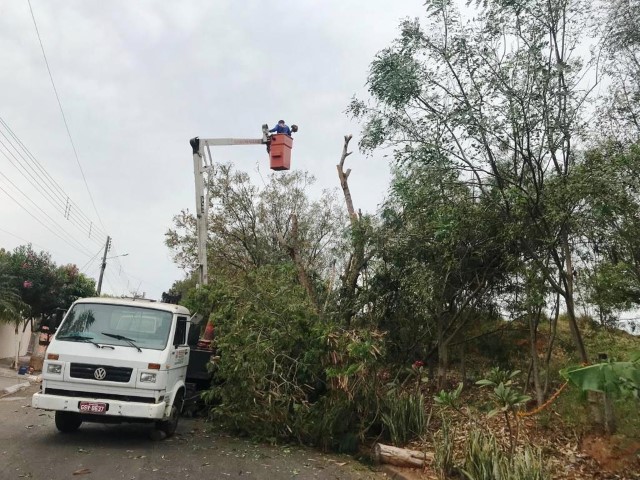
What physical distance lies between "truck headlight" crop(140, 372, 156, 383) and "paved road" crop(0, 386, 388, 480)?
39.7 inches

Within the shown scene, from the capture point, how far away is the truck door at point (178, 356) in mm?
8664

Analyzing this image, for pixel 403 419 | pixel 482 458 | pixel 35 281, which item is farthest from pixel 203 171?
pixel 35 281

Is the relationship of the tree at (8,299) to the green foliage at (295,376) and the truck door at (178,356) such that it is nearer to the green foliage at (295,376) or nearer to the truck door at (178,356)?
the truck door at (178,356)

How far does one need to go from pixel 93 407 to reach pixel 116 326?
4.65 ft

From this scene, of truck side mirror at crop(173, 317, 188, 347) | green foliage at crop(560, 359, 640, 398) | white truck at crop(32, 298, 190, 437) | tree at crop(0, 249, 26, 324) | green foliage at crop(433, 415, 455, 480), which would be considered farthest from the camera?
tree at crop(0, 249, 26, 324)

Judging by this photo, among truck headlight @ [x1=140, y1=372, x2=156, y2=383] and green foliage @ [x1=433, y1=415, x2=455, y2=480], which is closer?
green foliage @ [x1=433, y1=415, x2=455, y2=480]

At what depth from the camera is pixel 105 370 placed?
7.99 metres

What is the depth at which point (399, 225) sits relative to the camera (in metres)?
11.4

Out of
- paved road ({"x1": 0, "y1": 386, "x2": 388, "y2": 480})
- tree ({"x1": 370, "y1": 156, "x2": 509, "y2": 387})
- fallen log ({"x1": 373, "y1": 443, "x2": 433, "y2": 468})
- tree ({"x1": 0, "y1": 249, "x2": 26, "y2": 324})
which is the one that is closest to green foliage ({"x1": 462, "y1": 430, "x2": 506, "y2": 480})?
Result: fallen log ({"x1": 373, "y1": 443, "x2": 433, "y2": 468})

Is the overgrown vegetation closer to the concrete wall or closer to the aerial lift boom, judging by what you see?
the aerial lift boom

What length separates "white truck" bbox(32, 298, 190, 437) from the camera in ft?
25.8

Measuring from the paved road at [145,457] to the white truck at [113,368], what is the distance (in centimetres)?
41

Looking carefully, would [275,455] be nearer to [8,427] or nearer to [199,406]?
[199,406]

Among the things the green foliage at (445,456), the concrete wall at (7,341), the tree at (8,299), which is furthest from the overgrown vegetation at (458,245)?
the concrete wall at (7,341)
